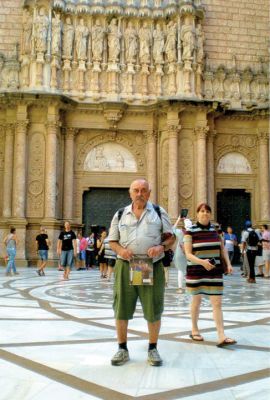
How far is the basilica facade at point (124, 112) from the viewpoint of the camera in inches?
818

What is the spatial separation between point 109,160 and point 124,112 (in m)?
2.36

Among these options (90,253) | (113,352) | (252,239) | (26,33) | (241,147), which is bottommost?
(113,352)

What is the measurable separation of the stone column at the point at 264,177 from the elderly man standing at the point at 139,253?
18.7 metres

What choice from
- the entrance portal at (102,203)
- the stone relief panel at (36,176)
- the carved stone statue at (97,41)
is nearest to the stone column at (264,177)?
the entrance portal at (102,203)

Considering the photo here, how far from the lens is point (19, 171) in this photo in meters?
20.2

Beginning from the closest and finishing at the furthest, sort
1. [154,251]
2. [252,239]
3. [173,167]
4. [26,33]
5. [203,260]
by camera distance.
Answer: [154,251], [203,260], [252,239], [173,167], [26,33]

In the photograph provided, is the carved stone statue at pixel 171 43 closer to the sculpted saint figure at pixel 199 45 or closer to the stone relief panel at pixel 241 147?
the sculpted saint figure at pixel 199 45

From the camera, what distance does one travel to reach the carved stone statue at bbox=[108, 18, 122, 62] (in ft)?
71.9

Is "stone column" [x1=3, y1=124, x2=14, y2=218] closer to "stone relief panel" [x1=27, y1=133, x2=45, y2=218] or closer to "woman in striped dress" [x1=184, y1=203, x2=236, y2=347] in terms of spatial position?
"stone relief panel" [x1=27, y1=133, x2=45, y2=218]

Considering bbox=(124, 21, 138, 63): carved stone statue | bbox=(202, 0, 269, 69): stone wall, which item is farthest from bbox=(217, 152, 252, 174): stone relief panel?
bbox=(124, 21, 138, 63): carved stone statue

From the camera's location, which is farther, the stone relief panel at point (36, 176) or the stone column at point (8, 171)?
the stone column at point (8, 171)

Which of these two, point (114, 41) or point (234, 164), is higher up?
point (114, 41)


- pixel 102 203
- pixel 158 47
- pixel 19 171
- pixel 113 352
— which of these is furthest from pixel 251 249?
pixel 158 47

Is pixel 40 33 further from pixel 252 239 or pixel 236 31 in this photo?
pixel 252 239
